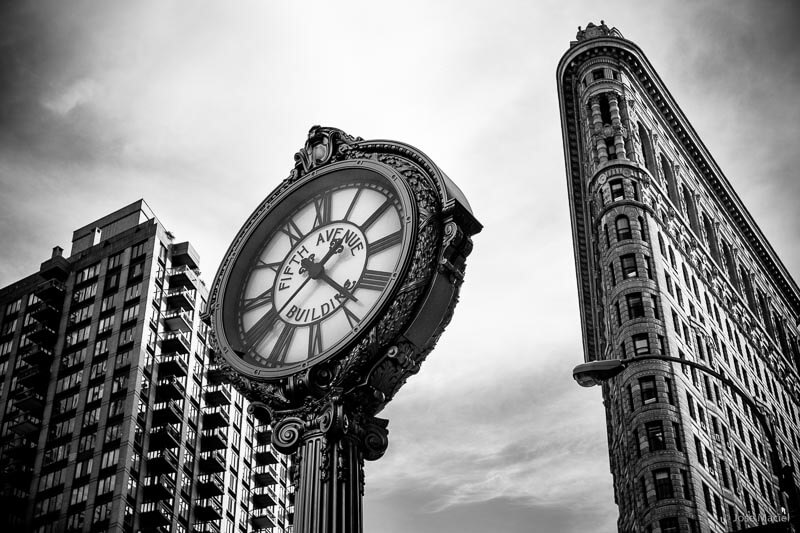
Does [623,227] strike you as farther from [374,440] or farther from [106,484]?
[374,440]

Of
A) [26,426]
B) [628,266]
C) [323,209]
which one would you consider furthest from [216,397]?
[323,209]

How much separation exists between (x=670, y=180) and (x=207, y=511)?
47410 mm

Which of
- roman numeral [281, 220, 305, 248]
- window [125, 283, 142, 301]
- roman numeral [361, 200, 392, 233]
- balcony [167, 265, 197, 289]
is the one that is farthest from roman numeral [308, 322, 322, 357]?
balcony [167, 265, 197, 289]

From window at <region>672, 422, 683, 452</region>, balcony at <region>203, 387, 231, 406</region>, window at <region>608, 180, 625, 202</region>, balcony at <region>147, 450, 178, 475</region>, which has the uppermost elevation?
window at <region>608, 180, 625, 202</region>

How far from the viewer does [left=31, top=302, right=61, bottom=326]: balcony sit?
99.1 meters

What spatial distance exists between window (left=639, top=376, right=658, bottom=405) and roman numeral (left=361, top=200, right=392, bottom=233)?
57876mm

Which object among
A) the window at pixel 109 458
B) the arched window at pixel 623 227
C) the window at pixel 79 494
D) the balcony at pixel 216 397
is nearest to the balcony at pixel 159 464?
the window at pixel 109 458

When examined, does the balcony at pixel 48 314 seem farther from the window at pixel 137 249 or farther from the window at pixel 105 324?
the window at pixel 137 249

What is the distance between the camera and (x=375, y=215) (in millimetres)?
8242

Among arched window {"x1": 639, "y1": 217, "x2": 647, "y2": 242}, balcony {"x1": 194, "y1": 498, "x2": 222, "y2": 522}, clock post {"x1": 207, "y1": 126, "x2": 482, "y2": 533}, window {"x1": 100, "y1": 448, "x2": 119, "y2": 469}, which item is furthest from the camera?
balcony {"x1": 194, "y1": 498, "x2": 222, "y2": 522}

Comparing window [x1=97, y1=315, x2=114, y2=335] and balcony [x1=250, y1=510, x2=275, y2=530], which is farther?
balcony [x1=250, y1=510, x2=275, y2=530]

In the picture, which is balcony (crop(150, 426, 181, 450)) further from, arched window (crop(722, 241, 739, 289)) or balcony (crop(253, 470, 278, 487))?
arched window (crop(722, 241, 739, 289))

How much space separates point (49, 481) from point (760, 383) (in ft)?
189

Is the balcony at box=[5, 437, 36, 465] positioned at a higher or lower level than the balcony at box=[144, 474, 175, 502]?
higher
